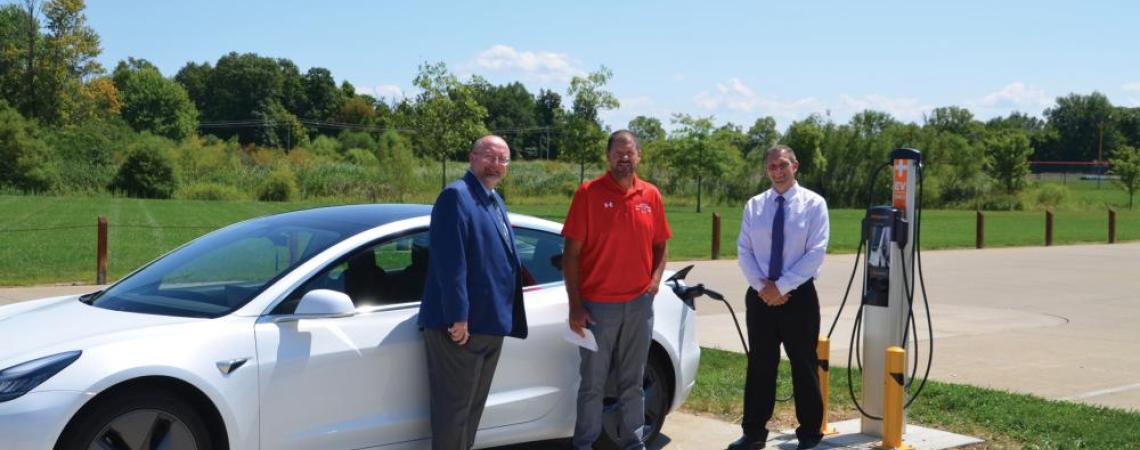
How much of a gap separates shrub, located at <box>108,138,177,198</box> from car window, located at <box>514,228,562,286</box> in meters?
51.8

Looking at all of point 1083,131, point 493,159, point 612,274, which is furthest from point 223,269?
point 1083,131

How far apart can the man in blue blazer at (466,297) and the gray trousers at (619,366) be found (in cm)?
55

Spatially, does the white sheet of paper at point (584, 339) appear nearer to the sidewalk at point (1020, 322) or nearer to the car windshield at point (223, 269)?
the car windshield at point (223, 269)

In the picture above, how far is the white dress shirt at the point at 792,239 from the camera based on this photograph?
235 inches

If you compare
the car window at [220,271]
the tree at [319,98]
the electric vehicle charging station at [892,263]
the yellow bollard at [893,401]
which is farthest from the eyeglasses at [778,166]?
the tree at [319,98]

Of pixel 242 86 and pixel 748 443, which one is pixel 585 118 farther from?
pixel 242 86

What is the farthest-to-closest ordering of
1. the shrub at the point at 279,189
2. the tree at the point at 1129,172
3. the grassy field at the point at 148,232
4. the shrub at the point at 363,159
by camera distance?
the shrub at the point at 363,159 < the tree at the point at 1129,172 < the shrub at the point at 279,189 < the grassy field at the point at 148,232

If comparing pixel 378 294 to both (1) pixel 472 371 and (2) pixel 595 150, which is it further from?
(2) pixel 595 150

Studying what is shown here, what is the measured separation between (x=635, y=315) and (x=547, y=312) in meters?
0.45

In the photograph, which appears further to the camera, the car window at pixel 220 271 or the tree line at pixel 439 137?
the tree line at pixel 439 137

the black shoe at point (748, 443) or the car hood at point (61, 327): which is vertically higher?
the car hood at point (61, 327)

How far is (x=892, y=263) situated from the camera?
6.21 meters

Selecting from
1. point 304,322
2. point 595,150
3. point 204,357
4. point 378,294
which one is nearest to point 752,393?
point 378,294

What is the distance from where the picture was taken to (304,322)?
4.84 m
